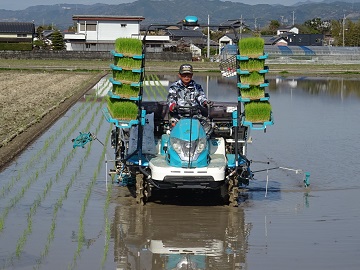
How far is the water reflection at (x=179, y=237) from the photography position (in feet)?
22.7

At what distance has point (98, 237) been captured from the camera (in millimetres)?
7738

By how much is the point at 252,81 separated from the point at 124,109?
153 cm

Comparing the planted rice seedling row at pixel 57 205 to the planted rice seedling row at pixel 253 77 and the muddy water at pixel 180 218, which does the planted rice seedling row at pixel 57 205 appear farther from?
the planted rice seedling row at pixel 253 77

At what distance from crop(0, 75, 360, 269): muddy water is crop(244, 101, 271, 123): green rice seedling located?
101 cm

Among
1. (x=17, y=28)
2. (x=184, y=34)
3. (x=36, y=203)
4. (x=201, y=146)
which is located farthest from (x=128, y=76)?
(x=184, y=34)

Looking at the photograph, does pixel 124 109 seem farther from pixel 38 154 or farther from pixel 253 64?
pixel 38 154

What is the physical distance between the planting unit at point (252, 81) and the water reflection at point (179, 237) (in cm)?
115

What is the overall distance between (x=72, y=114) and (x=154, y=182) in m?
10.9

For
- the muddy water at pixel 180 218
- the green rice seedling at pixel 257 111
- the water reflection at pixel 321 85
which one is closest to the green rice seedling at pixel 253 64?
the green rice seedling at pixel 257 111

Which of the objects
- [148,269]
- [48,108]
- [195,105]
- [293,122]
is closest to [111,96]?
[195,105]

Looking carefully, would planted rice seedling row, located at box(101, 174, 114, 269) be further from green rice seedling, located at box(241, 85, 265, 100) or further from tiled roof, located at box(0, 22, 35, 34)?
tiled roof, located at box(0, 22, 35, 34)

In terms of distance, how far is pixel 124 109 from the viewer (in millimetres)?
9234

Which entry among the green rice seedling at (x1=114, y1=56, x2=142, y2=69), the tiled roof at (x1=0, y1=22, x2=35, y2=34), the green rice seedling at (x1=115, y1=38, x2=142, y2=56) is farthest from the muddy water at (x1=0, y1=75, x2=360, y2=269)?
the tiled roof at (x1=0, y1=22, x2=35, y2=34)

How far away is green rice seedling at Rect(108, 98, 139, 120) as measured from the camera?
364 inches
